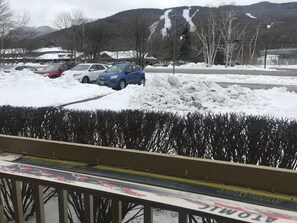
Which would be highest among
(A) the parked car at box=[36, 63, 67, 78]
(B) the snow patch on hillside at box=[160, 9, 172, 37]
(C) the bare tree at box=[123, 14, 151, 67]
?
(B) the snow patch on hillside at box=[160, 9, 172, 37]

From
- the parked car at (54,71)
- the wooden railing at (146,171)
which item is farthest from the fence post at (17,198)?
the parked car at (54,71)

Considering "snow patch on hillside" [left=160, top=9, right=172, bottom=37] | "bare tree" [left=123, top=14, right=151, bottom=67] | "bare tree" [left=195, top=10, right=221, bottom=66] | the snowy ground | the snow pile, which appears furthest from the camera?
"snow patch on hillside" [left=160, top=9, right=172, bottom=37]

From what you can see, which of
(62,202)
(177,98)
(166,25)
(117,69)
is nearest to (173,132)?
(62,202)

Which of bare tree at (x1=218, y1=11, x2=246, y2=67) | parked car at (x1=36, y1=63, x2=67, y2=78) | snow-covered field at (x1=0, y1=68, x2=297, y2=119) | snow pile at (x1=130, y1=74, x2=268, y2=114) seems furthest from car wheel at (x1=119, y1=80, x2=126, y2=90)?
bare tree at (x1=218, y1=11, x2=246, y2=67)

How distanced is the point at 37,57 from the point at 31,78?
74.4 meters

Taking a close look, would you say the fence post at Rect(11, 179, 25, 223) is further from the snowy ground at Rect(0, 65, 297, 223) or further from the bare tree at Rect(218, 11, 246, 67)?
the bare tree at Rect(218, 11, 246, 67)

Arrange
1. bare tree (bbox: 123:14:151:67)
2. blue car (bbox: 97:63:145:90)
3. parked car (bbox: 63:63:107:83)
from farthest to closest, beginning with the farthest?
1. bare tree (bbox: 123:14:151:67)
2. parked car (bbox: 63:63:107:83)
3. blue car (bbox: 97:63:145:90)

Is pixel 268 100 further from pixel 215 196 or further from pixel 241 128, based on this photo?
pixel 215 196

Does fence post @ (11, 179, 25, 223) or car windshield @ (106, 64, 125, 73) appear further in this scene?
car windshield @ (106, 64, 125, 73)

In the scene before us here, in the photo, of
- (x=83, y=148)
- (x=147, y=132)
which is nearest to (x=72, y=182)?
(x=83, y=148)

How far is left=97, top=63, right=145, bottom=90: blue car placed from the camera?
22.0m

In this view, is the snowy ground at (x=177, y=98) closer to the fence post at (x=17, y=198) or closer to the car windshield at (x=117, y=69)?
the car windshield at (x=117, y=69)

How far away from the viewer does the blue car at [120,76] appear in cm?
2205

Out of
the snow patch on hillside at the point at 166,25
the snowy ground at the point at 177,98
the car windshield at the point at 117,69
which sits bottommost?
the snowy ground at the point at 177,98
